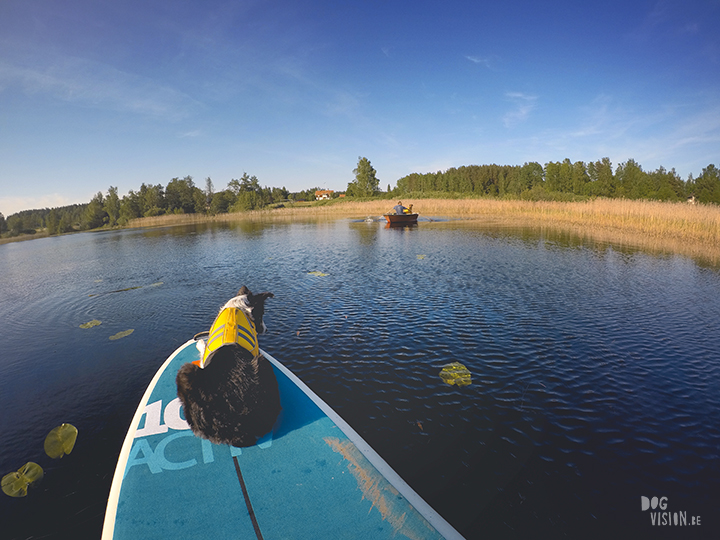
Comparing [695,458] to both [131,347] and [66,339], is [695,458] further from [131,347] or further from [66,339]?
[66,339]

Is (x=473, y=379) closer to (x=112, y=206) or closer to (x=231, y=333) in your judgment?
(x=231, y=333)

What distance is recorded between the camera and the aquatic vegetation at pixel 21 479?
425 cm

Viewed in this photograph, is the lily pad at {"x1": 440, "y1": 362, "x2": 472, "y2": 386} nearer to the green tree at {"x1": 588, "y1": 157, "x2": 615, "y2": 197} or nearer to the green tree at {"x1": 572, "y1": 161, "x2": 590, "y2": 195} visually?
the green tree at {"x1": 588, "y1": 157, "x2": 615, "y2": 197}

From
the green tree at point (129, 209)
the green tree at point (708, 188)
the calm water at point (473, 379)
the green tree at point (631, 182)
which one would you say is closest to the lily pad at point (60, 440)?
the calm water at point (473, 379)

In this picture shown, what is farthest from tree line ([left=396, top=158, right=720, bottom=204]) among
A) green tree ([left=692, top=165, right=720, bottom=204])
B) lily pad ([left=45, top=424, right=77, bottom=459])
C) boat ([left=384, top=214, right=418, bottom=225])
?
lily pad ([left=45, top=424, right=77, bottom=459])

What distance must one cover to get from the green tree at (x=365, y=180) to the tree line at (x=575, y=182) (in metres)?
24.4

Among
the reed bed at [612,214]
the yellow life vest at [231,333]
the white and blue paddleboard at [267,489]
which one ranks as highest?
the reed bed at [612,214]

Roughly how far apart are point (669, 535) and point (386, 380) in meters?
3.97

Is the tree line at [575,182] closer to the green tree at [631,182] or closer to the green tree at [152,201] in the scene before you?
the green tree at [631,182]

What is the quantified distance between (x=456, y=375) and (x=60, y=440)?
20.9 ft

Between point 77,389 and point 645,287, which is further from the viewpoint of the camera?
point 645,287

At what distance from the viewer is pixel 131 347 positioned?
8.55 m

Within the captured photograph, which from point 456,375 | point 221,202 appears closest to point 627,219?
point 456,375

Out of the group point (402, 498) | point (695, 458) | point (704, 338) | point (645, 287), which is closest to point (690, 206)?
point (645, 287)
